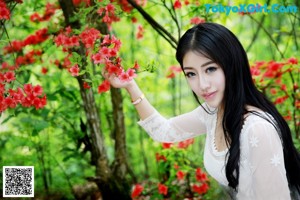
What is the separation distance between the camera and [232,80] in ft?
5.96

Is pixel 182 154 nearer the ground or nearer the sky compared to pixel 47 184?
nearer the sky

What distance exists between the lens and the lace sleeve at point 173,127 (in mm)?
2344

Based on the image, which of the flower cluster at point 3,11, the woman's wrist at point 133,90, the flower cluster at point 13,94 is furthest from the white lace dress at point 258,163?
the flower cluster at point 3,11

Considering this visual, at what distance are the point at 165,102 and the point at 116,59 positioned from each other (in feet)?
10.3

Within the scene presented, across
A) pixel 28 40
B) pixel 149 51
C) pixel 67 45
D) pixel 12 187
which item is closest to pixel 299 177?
pixel 67 45

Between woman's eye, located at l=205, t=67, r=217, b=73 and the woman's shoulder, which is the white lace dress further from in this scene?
woman's eye, located at l=205, t=67, r=217, b=73

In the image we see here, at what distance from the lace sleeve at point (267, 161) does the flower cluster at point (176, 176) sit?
1284 mm

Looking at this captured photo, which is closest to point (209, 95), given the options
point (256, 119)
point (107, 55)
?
point (256, 119)

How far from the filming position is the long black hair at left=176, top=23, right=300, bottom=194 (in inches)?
68.9

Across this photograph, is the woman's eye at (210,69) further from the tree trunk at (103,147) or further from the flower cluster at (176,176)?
the flower cluster at (176,176)

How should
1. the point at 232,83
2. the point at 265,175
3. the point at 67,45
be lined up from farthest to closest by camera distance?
the point at 67,45
the point at 232,83
the point at 265,175

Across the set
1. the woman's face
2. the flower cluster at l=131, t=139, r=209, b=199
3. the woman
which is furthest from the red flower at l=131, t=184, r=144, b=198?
the woman's face

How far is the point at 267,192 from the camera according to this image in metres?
1.72

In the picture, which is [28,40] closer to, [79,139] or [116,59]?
[79,139]
